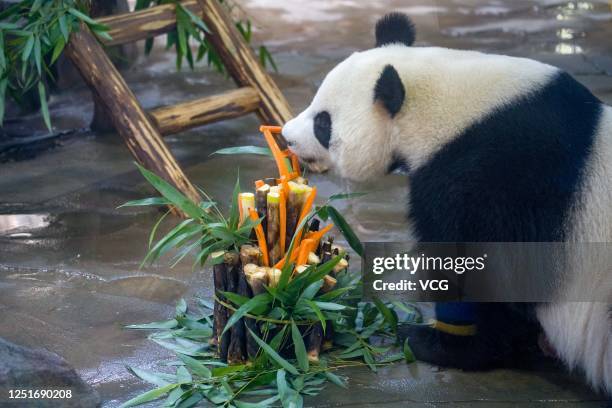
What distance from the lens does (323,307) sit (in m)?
2.83

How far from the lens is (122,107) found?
430 cm

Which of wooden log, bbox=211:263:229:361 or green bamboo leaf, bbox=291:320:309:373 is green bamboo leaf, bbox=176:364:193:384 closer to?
wooden log, bbox=211:263:229:361

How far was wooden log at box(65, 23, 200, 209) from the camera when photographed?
427 centimetres

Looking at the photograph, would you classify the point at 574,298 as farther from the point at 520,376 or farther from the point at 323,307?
the point at 323,307

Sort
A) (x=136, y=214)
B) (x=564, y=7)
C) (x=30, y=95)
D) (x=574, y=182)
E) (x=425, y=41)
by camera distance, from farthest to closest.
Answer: (x=564, y=7), (x=425, y=41), (x=30, y=95), (x=136, y=214), (x=574, y=182)

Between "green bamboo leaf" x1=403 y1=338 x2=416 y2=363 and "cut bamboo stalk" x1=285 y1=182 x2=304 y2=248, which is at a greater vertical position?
"cut bamboo stalk" x1=285 y1=182 x2=304 y2=248

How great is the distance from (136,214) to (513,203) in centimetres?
224

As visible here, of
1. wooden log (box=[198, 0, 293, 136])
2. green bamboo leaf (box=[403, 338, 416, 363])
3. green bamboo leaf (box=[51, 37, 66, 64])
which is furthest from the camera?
wooden log (box=[198, 0, 293, 136])

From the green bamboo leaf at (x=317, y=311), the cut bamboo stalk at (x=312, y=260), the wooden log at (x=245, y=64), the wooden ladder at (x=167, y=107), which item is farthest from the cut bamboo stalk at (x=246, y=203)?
the wooden log at (x=245, y=64)

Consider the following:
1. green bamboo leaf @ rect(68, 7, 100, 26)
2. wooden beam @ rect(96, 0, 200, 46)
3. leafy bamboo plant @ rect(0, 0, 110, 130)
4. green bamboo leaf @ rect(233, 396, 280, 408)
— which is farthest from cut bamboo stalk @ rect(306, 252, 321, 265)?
wooden beam @ rect(96, 0, 200, 46)

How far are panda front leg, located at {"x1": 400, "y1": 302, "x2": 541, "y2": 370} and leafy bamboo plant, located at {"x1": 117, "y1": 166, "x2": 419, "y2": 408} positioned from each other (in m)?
0.11

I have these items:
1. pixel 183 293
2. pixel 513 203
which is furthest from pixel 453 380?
pixel 183 293

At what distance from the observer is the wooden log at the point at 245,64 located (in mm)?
4957

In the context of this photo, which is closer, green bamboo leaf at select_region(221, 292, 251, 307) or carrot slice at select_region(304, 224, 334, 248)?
green bamboo leaf at select_region(221, 292, 251, 307)
